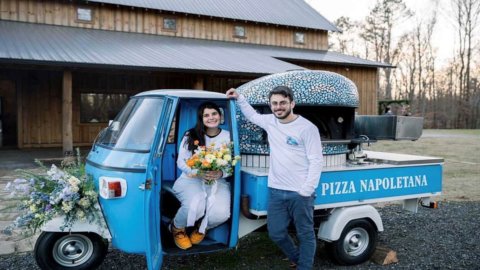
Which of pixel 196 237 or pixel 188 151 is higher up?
pixel 188 151

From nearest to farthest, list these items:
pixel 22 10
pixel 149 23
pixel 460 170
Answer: pixel 460 170
pixel 22 10
pixel 149 23

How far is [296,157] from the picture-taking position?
3859 mm

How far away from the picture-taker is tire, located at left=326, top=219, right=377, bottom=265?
4617 millimetres

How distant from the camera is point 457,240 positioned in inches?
221

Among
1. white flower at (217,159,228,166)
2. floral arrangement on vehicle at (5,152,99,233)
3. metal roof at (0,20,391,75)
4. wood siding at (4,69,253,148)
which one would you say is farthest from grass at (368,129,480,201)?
wood siding at (4,69,253,148)

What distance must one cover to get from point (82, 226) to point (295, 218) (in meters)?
2.00

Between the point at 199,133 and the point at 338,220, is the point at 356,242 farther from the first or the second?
the point at 199,133

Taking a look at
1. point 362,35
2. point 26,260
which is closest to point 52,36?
point 26,260

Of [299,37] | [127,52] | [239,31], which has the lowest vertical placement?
[127,52]

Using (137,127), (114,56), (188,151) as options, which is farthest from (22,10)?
(188,151)

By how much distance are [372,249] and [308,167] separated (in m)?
1.68

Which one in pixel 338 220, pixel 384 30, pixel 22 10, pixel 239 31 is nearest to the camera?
pixel 338 220

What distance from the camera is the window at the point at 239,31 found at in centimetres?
2139

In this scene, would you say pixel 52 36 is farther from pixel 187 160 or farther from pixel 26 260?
pixel 187 160
